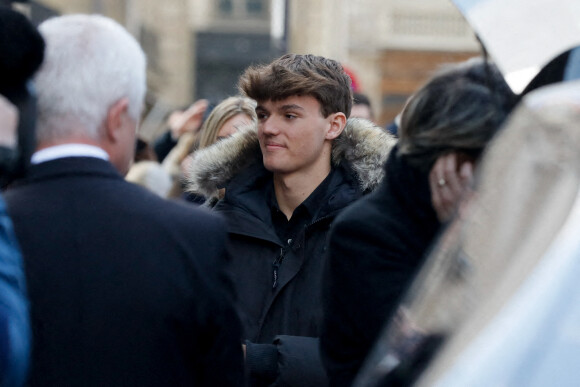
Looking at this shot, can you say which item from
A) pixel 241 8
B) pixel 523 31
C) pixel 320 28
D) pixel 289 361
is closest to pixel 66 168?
pixel 523 31

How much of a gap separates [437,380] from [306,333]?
2.00m

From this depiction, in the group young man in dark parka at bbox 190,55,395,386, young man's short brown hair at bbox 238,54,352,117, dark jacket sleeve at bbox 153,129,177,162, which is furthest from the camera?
dark jacket sleeve at bbox 153,129,177,162

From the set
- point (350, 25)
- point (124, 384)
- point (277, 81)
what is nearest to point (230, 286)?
point (124, 384)

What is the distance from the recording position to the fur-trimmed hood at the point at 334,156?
363 cm

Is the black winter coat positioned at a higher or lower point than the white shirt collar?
lower

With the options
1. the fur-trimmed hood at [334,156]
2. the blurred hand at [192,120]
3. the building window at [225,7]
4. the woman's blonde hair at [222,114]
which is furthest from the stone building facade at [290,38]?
the fur-trimmed hood at [334,156]

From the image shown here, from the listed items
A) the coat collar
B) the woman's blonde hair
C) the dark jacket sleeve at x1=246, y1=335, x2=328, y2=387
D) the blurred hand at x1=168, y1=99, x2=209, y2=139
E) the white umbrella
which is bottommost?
the blurred hand at x1=168, y1=99, x2=209, y2=139

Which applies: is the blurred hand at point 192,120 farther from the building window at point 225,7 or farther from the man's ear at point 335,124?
the building window at point 225,7

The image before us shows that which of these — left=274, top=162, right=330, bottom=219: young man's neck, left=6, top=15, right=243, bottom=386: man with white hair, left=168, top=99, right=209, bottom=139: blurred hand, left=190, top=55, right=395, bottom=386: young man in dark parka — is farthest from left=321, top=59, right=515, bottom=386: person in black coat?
left=168, top=99, right=209, bottom=139: blurred hand

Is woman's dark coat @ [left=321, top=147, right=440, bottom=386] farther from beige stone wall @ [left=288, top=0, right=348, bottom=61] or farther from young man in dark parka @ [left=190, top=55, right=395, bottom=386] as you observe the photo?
beige stone wall @ [left=288, top=0, right=348, bottom=61]

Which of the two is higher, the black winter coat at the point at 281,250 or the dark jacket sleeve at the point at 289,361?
the black winter coat at the point at 281,250

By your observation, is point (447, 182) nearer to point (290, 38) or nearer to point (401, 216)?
point (401, 216)

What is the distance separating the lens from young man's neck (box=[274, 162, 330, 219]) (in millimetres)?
3654

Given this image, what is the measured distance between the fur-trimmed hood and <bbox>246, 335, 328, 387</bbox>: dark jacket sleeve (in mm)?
689
